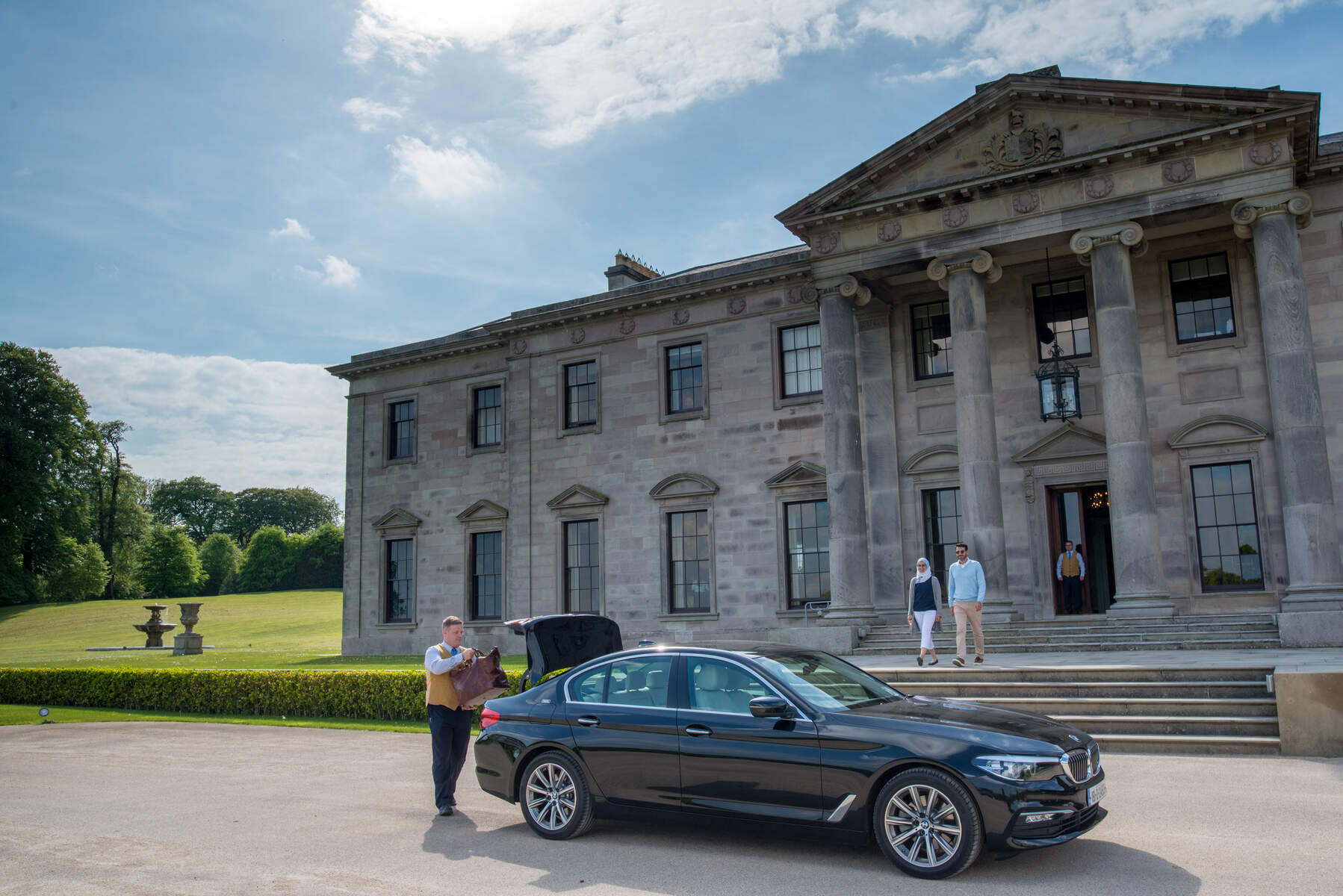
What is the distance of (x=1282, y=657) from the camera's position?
44.1 ft

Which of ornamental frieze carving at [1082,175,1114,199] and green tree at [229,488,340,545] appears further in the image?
green tree at [229,488,340,545]

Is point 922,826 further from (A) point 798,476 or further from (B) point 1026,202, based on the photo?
(A) point 798,476

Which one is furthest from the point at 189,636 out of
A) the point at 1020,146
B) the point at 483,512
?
the point at 1020,146

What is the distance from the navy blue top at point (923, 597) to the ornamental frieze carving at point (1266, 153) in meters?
9.30

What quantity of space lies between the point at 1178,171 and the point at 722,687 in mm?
14922

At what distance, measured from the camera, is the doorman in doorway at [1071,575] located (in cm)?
1994

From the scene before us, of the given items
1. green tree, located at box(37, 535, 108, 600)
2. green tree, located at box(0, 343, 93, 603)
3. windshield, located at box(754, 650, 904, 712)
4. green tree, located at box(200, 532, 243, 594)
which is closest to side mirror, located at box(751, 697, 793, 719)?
windshield, located at box(754, 650, 904, 712)

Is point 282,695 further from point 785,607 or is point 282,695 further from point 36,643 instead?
point 36,643

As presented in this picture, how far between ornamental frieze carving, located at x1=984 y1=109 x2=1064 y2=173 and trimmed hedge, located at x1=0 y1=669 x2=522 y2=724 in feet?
43.0

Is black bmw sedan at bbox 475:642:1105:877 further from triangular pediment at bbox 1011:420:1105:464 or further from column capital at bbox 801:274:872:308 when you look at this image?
triangular pediment at bbox 1011:420:1105:464

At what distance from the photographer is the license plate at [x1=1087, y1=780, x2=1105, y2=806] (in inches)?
262

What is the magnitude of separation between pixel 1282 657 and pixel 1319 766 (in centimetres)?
409

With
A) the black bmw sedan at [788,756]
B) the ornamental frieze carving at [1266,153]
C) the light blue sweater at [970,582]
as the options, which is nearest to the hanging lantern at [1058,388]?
the ornamental frieze carving at [1266,153]

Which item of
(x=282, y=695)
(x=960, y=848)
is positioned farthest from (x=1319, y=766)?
(x=282, y=695)
